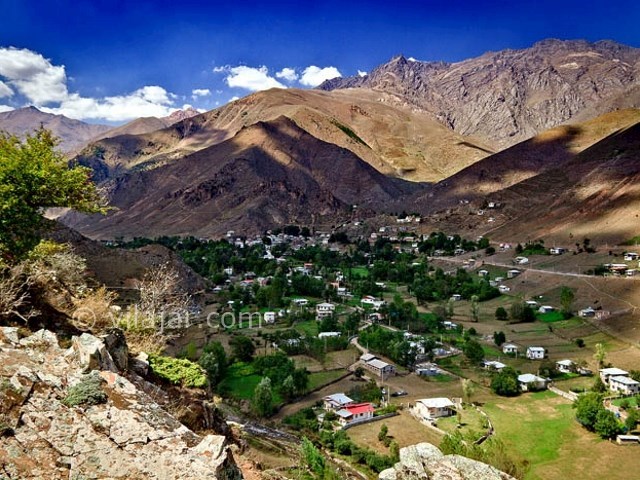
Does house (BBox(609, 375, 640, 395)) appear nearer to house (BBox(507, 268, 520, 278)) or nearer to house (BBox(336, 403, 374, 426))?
house (BBox(336, 403, 374, 426))

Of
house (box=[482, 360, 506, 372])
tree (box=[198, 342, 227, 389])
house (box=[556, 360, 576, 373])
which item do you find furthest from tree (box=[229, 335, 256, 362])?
house (box=[556, 360, 576, 373])

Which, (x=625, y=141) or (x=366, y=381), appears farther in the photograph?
(x=625, y=141)

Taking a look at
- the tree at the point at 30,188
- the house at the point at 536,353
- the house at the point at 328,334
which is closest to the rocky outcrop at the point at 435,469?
the tree at the point at 30,188

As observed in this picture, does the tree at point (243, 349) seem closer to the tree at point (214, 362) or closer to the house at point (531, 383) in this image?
the tree at point (214, 362)

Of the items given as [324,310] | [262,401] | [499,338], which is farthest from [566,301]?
[262,401]


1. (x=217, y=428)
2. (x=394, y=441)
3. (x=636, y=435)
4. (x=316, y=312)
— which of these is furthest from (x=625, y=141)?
(x=217, y=428)

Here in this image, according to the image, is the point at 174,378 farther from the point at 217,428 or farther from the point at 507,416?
the point at 507,416
